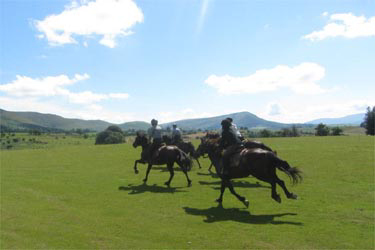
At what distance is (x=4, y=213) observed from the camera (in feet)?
39.2

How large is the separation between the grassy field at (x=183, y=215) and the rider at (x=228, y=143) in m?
1.64

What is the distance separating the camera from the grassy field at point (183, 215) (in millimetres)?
8477

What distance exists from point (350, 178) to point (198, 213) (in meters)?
11.1

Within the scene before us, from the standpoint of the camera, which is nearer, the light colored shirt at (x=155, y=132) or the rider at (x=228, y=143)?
the rider at (x=228, y=143)

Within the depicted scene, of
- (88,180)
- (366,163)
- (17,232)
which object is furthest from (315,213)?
(366,163)

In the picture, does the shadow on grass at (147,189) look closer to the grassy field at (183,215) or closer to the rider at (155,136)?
the grassy field at (183,215)

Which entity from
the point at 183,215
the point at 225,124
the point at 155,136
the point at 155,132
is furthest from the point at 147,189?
the point at 225,124

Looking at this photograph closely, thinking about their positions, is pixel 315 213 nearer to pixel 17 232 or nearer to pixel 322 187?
pixel 322 187

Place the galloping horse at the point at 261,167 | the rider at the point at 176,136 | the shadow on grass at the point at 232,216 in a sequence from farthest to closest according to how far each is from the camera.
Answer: the rider at the point at 176,136 < the galloping horse at the point at 261,167 < the shadow on grass at the point at 232,216

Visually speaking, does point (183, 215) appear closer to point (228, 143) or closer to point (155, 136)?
point (228, 143)

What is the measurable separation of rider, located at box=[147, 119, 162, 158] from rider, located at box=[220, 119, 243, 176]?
5.08 m

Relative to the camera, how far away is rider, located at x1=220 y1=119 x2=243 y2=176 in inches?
478

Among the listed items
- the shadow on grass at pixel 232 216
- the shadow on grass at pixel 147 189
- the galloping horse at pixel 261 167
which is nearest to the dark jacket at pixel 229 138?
the galloping horse at pixel 261 167

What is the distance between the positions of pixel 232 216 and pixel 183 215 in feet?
5.61
